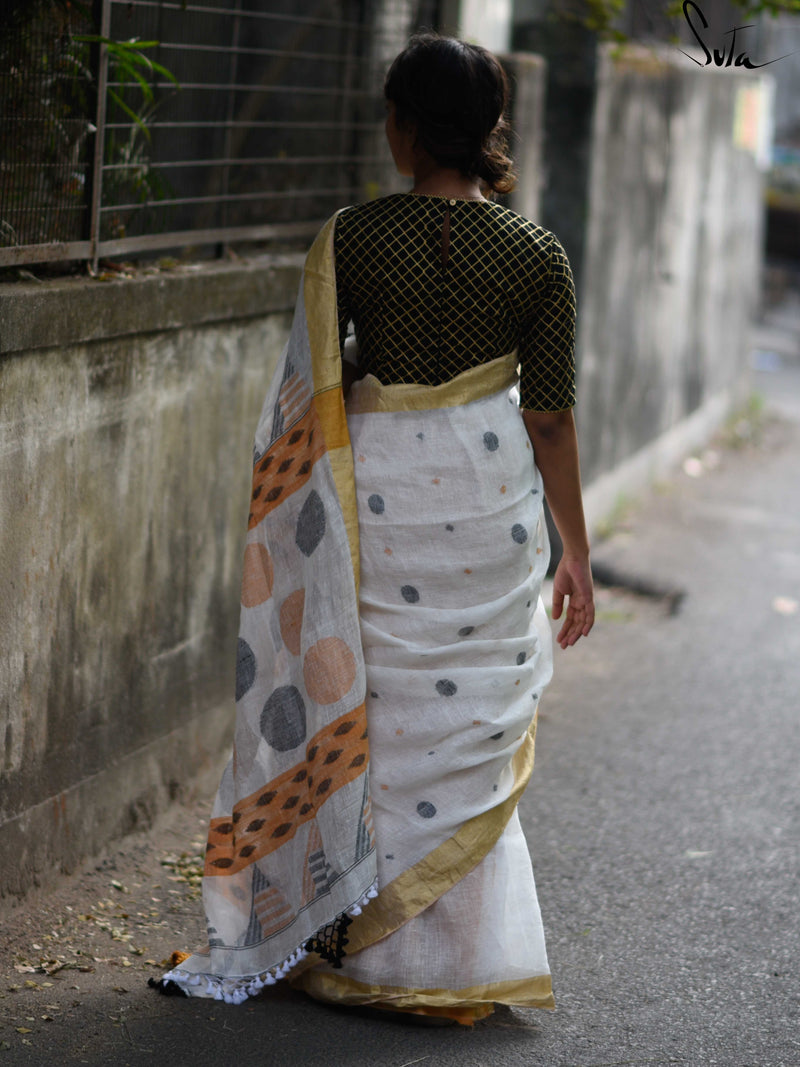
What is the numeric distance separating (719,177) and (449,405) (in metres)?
7.80

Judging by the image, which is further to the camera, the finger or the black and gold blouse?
the finger

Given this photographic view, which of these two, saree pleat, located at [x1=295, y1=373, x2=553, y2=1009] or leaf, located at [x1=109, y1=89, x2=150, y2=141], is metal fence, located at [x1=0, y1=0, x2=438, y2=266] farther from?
saree pleat, located at [x1=295, y1=373, x2=553, y2=1009]

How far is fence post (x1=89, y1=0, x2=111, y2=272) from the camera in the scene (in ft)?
11.7

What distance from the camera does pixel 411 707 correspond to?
2994mm

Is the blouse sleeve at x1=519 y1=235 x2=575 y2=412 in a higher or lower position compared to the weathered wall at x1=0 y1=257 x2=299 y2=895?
higher

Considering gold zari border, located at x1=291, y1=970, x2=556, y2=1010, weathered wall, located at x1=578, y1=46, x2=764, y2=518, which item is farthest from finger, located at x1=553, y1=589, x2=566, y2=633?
weathered wall, located at x1=578, y1=46, x2=764, y2=518

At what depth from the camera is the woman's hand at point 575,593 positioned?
10.2ft

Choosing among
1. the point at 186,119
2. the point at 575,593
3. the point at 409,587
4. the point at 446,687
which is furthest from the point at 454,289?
the point at 186,119

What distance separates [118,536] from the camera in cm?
369

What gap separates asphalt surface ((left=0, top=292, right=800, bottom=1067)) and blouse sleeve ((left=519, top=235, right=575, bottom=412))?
140cm

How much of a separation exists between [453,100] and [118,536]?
1520 millimetres

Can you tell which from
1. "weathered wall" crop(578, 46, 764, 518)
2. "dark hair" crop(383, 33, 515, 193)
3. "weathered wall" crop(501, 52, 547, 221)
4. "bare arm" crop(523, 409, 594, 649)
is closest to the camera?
"dark hair" crop(383, 33, 515, 193)

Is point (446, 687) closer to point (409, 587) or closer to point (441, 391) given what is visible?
point (409, 587)

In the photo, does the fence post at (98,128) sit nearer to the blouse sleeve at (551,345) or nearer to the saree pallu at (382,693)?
the saree pallu at (382,693)
